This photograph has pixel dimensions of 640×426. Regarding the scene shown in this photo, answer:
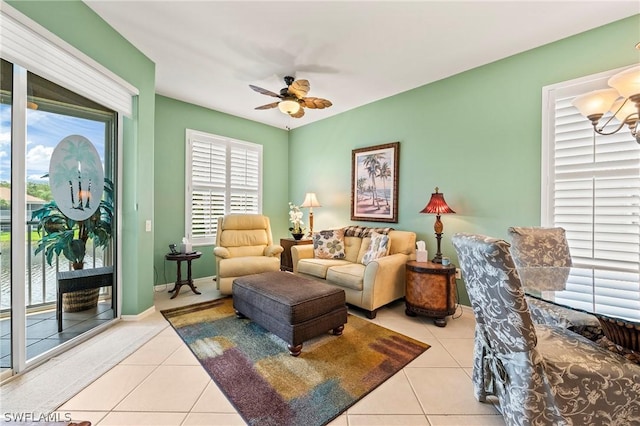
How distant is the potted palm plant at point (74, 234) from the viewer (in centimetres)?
208

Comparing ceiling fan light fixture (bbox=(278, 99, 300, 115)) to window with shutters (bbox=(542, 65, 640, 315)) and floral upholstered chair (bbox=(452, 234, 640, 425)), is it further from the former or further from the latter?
window with shutters (bbox=(542, 65, 640, 315))

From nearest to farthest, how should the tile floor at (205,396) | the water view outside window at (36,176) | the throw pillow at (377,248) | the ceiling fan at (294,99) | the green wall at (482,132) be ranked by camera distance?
the tile floor at (205,396), the water view outside window at (36,176), the green wall at (482,132), the ceiling fan at (294,99), the throw pillow at (377,248)

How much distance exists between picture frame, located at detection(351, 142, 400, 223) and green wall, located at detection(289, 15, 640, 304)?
112 millimetres

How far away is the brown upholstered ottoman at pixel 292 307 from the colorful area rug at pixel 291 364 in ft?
0.45

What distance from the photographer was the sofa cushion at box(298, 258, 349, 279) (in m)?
3.39

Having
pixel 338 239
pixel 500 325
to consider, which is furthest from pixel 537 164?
pixel 338 239

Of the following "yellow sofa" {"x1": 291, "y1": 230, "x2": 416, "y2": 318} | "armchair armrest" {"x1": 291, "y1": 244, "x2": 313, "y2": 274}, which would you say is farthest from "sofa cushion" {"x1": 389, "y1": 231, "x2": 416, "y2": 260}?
"armchair armrest" {"x1": 291, "y1": 244, "x2": 313, "y2": 274}

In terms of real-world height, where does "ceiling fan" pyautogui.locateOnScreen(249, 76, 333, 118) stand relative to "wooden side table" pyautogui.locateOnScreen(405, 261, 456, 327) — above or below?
above

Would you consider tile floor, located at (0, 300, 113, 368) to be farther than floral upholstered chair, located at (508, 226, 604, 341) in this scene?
No

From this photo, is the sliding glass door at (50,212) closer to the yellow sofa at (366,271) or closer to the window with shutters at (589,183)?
the yellow sofa at (366,271)

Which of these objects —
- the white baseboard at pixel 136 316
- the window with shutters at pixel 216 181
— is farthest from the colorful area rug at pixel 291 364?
the window with shutters at pixel 216 181

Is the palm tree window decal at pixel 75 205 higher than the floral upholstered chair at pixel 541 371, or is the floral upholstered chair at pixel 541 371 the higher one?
the palm tree window decal at pixel 75 205

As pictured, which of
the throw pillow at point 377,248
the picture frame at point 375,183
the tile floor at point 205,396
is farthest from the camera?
the picture frame at point 375,183

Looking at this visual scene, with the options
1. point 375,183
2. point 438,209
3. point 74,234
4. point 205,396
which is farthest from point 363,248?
point 74,234
